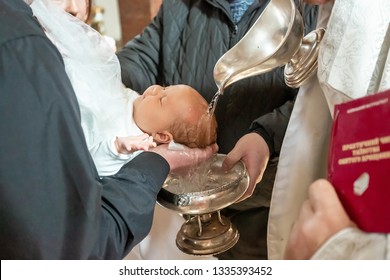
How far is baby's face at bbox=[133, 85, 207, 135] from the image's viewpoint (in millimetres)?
1004

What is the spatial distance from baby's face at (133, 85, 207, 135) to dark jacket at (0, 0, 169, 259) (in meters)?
0.42

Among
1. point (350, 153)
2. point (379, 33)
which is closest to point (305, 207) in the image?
point (350, 153)

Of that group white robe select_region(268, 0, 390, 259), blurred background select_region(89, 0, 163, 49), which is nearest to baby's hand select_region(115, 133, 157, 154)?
white robe select_region(268, 0, 390, 259)

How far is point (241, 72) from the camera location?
0.79m

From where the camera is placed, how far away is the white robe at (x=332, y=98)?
465 mm

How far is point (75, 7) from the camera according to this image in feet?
2.98

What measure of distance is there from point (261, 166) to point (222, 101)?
0.24 meters

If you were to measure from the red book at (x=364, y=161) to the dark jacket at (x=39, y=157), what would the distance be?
0.30 metres

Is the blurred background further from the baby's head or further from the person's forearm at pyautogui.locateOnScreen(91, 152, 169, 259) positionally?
the person's forearm at pyautogui.locateOnScreen(91, 152, 169, 259)

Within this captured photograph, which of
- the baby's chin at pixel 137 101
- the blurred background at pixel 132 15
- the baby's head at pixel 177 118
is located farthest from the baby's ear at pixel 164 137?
the blurred background at pixel 132 15

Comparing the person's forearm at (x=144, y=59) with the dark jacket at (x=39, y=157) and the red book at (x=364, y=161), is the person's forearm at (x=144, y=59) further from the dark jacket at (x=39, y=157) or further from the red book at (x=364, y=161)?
the red book at (x=364, y=161)

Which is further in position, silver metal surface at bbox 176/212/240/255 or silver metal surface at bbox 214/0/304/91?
silver metal surface at bbox 176/212/240/255

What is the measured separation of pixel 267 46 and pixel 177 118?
303 millimetres

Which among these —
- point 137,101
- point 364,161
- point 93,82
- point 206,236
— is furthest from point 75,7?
point 364,161
